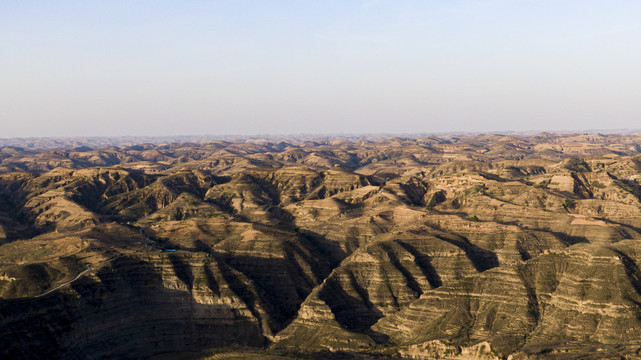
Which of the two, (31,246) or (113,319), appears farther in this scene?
(31,246)

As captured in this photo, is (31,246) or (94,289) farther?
(31,246)

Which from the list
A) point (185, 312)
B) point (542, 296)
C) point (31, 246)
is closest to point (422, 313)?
point (542, 296)

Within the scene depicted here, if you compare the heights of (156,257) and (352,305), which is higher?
(156,257)

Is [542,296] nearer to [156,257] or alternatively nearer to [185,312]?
[185,312]

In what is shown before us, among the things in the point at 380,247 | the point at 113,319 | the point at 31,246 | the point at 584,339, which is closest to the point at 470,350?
the point at 584,339

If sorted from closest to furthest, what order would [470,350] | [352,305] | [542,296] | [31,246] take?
[470,350] → [542,296] → [352,305] → [31,246]

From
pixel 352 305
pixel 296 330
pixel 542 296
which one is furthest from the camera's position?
pixel 352 305

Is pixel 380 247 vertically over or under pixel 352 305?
over

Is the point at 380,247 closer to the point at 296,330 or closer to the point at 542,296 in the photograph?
the point at 296,330

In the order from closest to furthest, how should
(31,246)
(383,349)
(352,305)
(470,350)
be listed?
(470,350), (383,349), (352,305), (31,246)

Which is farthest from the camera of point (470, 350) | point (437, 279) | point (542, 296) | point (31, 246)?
point (31, 246)
